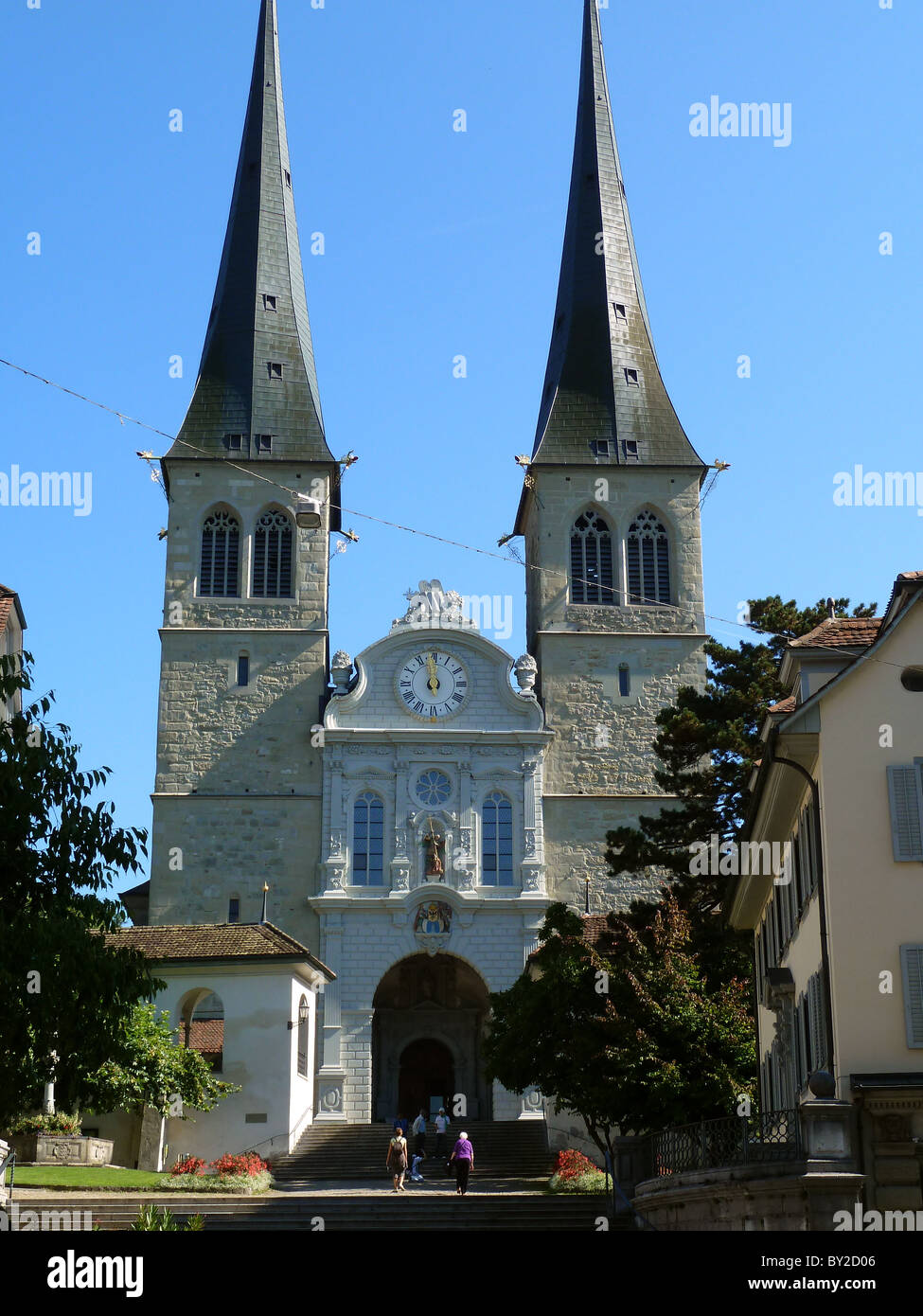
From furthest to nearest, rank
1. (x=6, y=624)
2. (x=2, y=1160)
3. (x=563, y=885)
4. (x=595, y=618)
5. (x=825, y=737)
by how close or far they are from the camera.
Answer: (x=595, y=618) < (x=563, y=885) < (x=6, y=624) < (x=2, y=1160) < (x=825, y=737)

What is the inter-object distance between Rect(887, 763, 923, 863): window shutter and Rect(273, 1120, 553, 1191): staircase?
18.1 metres

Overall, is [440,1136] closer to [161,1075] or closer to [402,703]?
[161,1075]

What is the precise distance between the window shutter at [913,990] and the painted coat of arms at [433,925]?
32.7 m

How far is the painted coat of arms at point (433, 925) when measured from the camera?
51.2 m

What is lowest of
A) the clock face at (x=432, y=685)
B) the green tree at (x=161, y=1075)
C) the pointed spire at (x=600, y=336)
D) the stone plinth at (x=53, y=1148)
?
the stone plinth at (x=53, y=1148)

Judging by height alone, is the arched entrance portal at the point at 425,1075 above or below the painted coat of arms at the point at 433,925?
below

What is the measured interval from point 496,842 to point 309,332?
19.5 meters

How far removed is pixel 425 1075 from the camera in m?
54.5

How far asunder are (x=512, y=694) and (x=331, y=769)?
5895 mm

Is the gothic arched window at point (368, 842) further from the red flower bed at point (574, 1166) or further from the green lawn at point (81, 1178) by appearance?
the green lawn at point (81, 1178)

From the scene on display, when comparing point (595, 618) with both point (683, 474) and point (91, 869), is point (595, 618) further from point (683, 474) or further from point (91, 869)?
point (91, 869)

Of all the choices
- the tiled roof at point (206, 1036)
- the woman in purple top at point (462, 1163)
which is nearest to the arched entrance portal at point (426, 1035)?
the tiled roof at point (206, 1036)

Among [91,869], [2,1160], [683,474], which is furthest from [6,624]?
[683,474]

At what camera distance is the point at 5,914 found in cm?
1680
